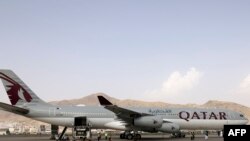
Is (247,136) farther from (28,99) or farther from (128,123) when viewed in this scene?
→ (28,99)

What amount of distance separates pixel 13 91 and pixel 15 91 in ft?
0.75

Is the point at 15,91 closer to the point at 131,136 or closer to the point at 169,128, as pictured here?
the point at 131,136

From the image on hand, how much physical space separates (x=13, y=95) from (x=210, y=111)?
79.4ft

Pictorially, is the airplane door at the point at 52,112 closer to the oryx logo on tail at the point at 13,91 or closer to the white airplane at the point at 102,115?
the white airplane at the point at 102,115

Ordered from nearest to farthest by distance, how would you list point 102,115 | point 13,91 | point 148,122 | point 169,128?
point 148,122 → point 169,128 → point 13,91 → point 102,115

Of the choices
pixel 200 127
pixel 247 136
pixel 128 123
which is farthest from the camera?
pixel 200 127

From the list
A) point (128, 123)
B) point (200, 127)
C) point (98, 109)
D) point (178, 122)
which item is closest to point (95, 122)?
point (98, 109)

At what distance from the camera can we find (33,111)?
40.5m

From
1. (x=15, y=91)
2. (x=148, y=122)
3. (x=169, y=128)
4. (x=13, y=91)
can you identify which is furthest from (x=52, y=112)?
(x=169, y=128)

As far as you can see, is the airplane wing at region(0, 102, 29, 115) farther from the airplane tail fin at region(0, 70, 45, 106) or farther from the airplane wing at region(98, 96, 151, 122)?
the airplane wing at region(98, 96, 151, 122)

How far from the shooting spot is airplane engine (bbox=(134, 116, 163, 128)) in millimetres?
38406

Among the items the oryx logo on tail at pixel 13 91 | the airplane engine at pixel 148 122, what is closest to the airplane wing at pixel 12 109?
the oryx logo on tail at pixel 13 91

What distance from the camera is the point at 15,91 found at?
4144cm

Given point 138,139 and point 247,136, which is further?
point 138,139
